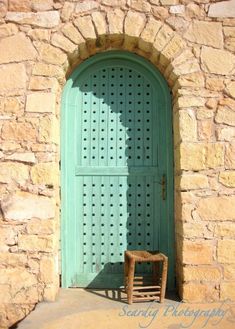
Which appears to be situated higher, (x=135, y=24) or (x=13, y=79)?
(x=135, y=24)

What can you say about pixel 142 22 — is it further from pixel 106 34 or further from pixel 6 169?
pixel 6 169

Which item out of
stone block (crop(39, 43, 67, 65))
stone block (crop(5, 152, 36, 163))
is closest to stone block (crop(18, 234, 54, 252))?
stone block (crop(5, 152, 36, 163))

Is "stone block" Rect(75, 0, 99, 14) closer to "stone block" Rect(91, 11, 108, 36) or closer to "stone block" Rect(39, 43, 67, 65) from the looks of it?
"stone block" Rect(91, 11, 108, 36)

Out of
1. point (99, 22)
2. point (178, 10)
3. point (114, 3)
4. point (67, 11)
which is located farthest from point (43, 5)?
point (178, 10)

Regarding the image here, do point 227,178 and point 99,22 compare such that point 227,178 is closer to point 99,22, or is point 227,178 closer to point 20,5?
point 99,22

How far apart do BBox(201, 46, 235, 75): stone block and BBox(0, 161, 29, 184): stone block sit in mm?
2016

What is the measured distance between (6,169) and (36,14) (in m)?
1.57

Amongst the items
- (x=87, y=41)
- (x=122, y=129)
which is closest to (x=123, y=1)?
(x=87, y=41)

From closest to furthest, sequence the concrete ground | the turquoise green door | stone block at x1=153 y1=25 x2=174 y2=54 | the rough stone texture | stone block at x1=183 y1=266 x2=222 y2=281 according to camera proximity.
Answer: the concrete ground, stone block at x1=183 y1=266 x2=222 y2=281, the rough stone texture, stone block at x1=153 y1=25 x2=174 y2=54, the turquoise green door

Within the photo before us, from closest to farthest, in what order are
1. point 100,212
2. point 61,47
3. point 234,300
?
point 234,300 < point 61,47 < point 100,212

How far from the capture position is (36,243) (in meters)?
3.31

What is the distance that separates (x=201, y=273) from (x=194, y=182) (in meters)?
0.84

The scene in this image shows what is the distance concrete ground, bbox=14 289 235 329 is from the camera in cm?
275

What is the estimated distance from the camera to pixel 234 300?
10.6 ft
